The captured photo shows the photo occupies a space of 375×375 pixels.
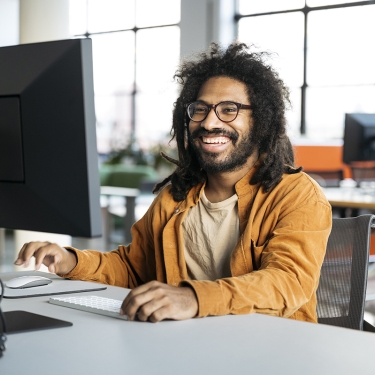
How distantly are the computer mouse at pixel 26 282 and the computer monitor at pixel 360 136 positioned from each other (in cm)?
332

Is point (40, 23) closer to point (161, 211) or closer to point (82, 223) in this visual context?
point (161, 211)

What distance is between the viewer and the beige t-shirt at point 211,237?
188 centimetres

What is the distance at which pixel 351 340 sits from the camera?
4.03 feet

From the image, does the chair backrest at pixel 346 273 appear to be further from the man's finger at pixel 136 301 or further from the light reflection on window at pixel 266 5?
the light reflection on window at pixel 266 5

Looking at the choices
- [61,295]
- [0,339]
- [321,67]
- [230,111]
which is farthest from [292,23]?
[0,339]

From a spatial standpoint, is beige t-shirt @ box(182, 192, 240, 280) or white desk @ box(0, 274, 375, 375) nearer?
white desk @ box(0, 274, 375, 375)

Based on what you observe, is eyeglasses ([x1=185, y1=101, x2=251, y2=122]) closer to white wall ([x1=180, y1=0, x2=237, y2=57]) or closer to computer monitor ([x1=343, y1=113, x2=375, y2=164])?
computer monitor ([x1=343, y1=113, x2=375, y2=164])

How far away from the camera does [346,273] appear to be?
1853 millimetres

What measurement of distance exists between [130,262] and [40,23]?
8.61ft

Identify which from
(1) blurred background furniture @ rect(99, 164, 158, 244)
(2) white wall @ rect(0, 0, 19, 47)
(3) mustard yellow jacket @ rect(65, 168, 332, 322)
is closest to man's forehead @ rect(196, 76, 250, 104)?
(3) mustard yellow jacket @ rect(65, 168, 332, 322)

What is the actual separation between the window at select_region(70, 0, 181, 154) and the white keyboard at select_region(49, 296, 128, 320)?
7.05 metres

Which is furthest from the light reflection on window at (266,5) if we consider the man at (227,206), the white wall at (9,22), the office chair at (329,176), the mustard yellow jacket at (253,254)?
the mustard yellow jacket at (253,254)

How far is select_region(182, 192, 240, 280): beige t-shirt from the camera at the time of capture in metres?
1.88

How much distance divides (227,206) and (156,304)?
640mm
